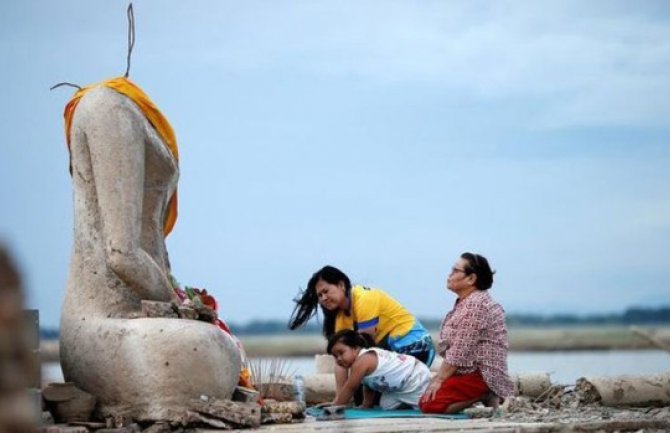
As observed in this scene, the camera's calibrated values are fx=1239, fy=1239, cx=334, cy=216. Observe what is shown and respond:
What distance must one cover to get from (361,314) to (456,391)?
1.20 metres

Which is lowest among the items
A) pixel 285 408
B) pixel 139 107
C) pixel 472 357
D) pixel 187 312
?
pixel 285 408

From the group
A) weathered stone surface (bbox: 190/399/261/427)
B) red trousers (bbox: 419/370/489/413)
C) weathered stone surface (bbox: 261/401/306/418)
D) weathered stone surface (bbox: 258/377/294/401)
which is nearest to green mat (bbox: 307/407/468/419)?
red trousers (bbox: 419/370/489/413)

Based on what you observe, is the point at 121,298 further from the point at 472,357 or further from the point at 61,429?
the point at 472,357

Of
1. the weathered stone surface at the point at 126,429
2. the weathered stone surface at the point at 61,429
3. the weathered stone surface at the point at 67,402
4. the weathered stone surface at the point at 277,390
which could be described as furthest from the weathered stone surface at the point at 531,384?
the weathered stone surface at the point at 61,429

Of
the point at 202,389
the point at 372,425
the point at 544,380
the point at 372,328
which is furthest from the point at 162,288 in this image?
the point at 544,380

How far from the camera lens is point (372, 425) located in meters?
7.75

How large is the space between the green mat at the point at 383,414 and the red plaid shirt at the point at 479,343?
0.38m

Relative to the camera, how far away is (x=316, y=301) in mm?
10328

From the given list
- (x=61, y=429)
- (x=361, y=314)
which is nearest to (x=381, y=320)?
(x=361, y=314)

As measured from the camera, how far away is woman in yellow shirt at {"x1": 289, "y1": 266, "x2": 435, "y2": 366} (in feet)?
32.9

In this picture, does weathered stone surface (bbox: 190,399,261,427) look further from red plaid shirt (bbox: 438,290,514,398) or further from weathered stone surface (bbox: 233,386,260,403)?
red plaid shirt (bbox: 438,290,514,398)

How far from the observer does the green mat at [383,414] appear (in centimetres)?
880

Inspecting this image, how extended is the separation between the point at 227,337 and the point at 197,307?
312mm

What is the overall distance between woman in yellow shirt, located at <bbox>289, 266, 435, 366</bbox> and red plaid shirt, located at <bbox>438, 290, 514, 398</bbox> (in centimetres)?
79
